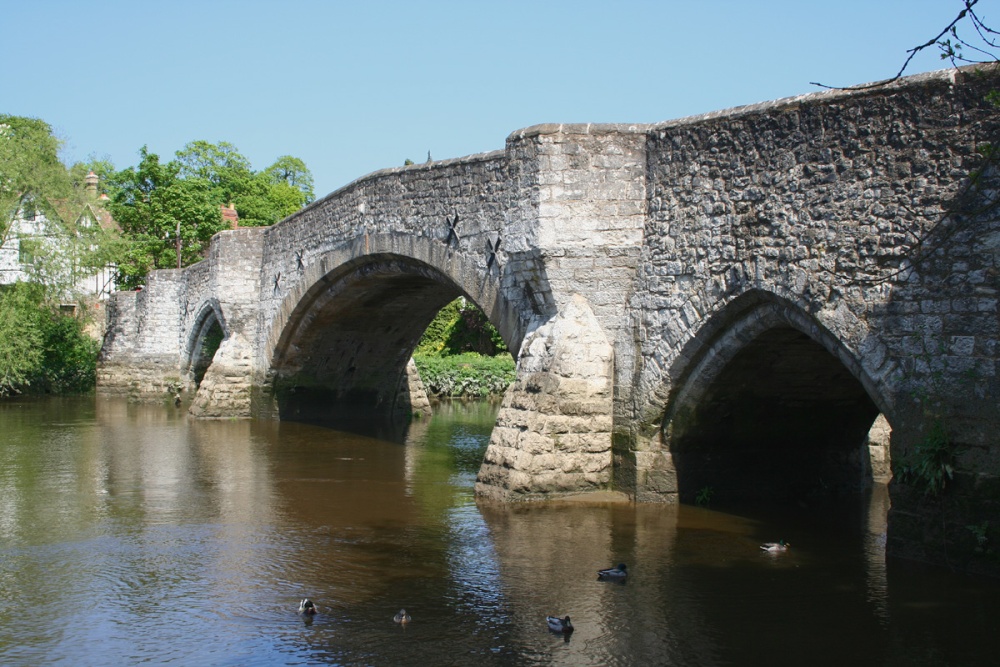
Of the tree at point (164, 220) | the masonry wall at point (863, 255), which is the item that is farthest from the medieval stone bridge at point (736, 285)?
the tree at point (164, 220)

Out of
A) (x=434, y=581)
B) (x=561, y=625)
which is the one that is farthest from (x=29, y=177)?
(x=561, y=625)

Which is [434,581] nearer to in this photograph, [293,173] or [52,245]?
[52,245]

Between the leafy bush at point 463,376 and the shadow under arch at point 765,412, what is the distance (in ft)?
47.1

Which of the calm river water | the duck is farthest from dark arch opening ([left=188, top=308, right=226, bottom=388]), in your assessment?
the duck

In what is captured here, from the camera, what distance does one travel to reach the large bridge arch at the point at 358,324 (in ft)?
43.6

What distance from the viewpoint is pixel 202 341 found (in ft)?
75.5

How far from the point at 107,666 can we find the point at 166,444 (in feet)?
32.6

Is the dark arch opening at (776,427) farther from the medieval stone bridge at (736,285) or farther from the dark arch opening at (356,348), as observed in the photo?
the dark arch opening at (356,348)

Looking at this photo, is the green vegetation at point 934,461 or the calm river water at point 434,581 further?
the green vegetation at point 934,461

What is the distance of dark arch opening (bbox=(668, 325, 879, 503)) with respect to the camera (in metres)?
9.31

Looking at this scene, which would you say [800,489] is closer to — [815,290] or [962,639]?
[815,290]

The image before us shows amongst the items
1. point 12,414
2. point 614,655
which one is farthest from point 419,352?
point 614,655

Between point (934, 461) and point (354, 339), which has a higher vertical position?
point (354, 339)

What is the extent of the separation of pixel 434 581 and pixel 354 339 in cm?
1114
